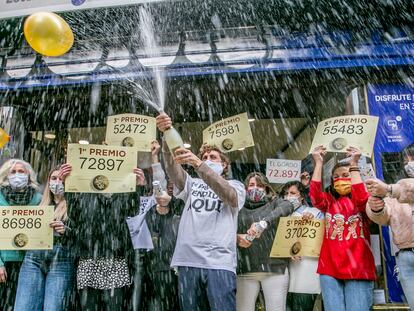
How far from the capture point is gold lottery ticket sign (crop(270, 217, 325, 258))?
15.9ft

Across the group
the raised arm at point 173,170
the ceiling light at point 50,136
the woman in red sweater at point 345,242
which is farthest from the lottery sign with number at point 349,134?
the ceiling light at point 50,136

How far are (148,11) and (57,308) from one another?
14.7 ft

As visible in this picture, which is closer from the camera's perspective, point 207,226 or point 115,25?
point 207,226

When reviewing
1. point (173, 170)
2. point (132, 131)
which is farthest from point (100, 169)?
point (173, 170)

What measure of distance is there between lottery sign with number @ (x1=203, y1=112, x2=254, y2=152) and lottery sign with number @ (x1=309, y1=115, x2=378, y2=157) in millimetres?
794

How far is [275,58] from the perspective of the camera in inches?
272

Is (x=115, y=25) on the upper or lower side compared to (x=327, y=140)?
upper

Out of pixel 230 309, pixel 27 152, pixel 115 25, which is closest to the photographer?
pixel 230 309

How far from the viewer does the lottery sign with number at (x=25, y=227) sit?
192 inches

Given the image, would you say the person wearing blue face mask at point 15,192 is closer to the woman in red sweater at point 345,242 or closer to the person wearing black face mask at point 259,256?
the person wearing black face mask at point 259,256

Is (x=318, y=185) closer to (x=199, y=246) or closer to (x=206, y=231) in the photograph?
(x=206, y=231)

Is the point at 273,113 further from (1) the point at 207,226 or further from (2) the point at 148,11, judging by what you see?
(1) the point at 207,226

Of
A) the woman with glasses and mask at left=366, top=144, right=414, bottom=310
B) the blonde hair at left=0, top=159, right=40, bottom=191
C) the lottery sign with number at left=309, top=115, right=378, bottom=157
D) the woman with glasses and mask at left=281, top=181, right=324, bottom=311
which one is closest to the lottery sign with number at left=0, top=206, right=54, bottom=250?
the blonde hair at left=0, top=159, right=40, bottom=191

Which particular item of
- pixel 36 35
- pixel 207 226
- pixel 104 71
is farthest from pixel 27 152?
pixel 207 226
